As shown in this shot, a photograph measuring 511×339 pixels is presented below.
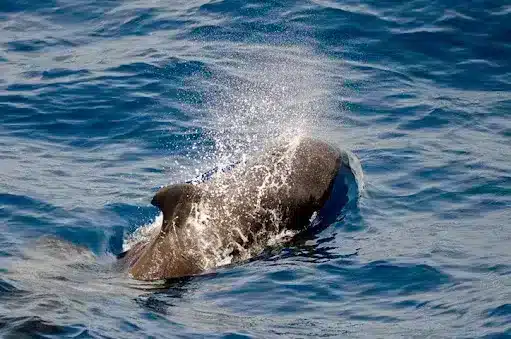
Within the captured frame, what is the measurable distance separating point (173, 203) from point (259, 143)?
136 inches

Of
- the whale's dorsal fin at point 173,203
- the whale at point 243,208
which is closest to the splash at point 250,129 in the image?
the whale at point 243,208

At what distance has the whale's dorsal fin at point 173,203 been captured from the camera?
1195cm

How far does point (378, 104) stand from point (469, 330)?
765 centimetres

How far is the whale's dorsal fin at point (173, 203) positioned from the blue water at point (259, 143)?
826 millimetres

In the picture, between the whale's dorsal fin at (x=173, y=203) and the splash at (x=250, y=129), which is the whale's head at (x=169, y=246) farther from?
the splash at (x=250, y=129)

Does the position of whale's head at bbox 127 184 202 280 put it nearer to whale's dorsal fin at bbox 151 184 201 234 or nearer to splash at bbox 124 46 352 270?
whale's dorsal fin at bbox 151 184 201 234

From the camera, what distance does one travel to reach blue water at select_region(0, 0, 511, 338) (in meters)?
10.5

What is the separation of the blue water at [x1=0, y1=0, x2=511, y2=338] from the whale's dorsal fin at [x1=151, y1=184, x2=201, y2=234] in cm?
83

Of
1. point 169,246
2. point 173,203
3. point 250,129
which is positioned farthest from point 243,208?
point 250,129

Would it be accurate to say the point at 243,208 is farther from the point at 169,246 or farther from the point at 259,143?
the point at 259,143

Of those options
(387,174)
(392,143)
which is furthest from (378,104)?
(387,174)

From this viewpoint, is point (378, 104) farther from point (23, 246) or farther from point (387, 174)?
point (23, 246)

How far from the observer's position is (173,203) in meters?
12.0

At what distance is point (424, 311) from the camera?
10.6 meters
